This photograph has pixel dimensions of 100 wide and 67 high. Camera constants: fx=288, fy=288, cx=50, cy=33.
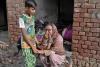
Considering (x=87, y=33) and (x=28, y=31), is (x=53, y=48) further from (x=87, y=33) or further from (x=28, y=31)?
(x=87, y=33)

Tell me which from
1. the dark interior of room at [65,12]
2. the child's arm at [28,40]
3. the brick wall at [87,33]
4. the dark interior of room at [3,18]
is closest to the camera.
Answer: the child's arm at [28,40]

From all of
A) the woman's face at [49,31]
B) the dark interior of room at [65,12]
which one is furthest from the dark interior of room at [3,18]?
the woman's face at [49,31]

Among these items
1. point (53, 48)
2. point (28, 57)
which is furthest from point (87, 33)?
point (28, 57)

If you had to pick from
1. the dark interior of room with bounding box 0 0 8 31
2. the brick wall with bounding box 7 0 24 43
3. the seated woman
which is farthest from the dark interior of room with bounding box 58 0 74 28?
the seated woman

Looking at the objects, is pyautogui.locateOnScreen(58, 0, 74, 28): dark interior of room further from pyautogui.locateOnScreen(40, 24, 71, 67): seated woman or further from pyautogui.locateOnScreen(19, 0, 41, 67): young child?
pyautogui.locateOnScreen(19, 0, 41, 67): young child

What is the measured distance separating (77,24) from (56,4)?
4.81 ft

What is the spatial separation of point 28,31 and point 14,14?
178 cm

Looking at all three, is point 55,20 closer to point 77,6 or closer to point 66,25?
point 66,25

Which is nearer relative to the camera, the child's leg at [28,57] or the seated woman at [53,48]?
the child's leg at [28,57]

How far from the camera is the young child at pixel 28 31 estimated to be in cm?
455

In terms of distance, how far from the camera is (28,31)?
464 centimetres

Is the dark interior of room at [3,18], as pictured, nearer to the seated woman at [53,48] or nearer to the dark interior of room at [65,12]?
the dark interior of room at [65,12]

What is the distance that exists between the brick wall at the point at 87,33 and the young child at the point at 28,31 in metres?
1.31

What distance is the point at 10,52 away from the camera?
20.9 ft
